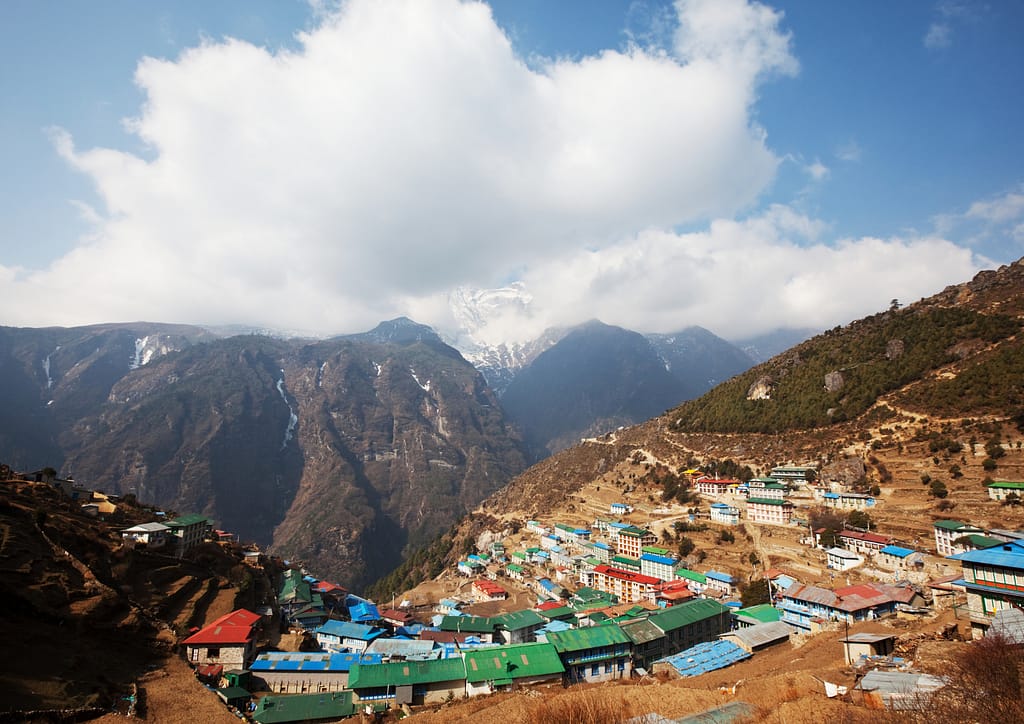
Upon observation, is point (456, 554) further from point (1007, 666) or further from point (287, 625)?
point (1007, 666)

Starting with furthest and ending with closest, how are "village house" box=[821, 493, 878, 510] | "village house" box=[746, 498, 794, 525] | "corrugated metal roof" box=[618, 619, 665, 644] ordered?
"village house" box=[746, 498, 794, 525] → "village house" box=[821, 493, 878, 510] → "corrugated metal roof" box=[618, 619, 665, 644]

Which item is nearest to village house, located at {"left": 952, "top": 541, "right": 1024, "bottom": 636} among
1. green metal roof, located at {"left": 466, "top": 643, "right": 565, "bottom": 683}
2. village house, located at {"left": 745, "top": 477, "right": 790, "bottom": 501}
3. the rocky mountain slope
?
green metal roof, located at {"left": 466, "top": 643, "right": 565, "bottom": 683}

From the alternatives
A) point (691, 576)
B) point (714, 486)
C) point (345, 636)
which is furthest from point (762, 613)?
point (345, 636)

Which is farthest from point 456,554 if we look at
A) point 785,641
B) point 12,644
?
point 12,644

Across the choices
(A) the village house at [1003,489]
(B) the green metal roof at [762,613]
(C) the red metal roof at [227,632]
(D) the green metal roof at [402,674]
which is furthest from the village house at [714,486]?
(C) the red metal roof at [227,632]

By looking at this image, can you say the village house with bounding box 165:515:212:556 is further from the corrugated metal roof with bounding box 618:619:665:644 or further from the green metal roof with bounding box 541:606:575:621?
the corrugated metal roof with bounding box 618:619:665:644
